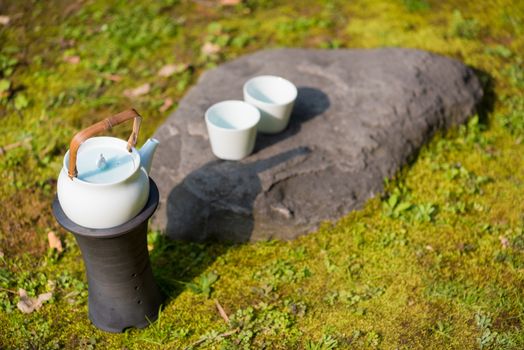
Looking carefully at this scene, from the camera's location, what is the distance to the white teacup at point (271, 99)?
421cm

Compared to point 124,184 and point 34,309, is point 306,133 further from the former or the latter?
point 34,309

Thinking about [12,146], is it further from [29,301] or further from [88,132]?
[88,132]

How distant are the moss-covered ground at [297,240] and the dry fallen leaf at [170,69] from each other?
52 mm

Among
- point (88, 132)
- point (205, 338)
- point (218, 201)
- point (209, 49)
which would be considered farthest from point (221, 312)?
point (209, 49)

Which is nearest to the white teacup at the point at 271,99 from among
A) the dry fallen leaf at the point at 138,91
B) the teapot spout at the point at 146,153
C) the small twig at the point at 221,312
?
the teapot spout at the point at 146,153

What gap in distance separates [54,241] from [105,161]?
1448 millimetres

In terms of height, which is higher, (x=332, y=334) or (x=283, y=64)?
(x=283, y=64)

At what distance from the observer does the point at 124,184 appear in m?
2.98

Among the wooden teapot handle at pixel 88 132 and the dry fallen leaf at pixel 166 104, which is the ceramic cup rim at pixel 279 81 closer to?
the dry fallen leaf at pixel 166 104

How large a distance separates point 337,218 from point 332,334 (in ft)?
3.14

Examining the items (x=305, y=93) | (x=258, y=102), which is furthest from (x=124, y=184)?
(x=305, y=93)

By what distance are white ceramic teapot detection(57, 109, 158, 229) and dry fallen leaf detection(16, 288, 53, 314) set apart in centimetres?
100

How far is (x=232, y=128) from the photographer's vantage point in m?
4.26

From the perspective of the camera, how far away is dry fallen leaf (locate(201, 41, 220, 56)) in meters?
6.12
